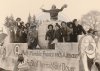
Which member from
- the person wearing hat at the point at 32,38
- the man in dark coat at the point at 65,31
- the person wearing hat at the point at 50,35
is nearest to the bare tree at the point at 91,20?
the man in dark coat at the point at 65,31

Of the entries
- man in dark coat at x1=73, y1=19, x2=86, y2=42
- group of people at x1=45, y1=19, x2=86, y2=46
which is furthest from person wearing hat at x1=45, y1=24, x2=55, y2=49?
man in dark coat at x1=73, y1=19, x2=86, y2=42

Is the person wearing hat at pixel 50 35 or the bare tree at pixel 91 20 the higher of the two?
the bare tree at pixel 91 20

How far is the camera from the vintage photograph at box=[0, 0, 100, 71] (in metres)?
1.34

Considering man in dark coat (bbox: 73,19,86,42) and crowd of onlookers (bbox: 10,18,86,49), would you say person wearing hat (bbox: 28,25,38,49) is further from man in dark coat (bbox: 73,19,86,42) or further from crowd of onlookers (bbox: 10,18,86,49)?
man in dark coat (bbox: 73,19,86,42)

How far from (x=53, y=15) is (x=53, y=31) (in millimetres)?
89

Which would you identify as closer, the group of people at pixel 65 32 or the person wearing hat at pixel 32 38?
the group of people at pixel 65 32

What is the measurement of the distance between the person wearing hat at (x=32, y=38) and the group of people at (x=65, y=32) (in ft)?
0.31

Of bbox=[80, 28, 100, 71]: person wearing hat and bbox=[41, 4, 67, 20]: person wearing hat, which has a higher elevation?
bbox=[41, 4, 67, 20]: person wearing hat

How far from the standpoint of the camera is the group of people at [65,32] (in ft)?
4.56

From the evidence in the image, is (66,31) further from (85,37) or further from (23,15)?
Result: (23,15)

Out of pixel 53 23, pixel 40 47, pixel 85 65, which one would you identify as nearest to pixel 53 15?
pixel 53 23

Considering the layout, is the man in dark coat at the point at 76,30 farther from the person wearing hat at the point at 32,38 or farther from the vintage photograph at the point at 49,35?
the person wearing hat at the point at 32,38

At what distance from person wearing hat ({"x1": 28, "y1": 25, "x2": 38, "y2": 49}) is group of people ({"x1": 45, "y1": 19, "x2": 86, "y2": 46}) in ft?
0.31

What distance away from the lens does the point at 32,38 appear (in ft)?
5.32
